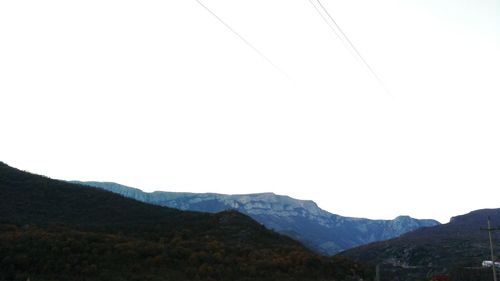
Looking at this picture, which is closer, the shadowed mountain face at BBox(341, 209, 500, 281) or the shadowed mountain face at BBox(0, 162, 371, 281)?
the shadowed mountain face at BBox(0, 162, 371, 281)

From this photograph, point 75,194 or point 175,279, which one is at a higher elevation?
point 75,194

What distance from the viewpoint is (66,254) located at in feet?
105

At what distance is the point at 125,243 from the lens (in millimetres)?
36938

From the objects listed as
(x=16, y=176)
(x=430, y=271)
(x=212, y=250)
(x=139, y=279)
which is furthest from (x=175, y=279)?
(x=430, y=271)

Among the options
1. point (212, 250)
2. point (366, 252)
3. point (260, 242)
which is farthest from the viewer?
point (366, 252)

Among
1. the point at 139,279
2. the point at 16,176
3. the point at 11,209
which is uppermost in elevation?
the point at 16,176

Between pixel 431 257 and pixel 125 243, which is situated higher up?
pixel 431 257

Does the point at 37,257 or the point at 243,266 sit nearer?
the point at 37,257

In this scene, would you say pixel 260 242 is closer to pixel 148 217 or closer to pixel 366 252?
pixel 148 217

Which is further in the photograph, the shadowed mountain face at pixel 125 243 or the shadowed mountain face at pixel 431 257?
the shadowed mountain face at pixel 431 257

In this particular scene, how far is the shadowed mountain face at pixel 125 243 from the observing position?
30578 mm

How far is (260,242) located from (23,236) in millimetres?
26855

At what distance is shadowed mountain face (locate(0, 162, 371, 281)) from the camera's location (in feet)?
100

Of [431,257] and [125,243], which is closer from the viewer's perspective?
[125,243]
